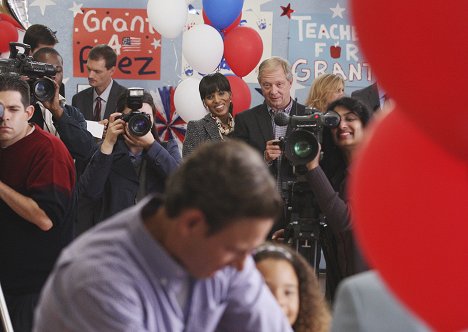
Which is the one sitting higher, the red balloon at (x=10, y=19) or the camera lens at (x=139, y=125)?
the red balloon at (x=10, y=19)

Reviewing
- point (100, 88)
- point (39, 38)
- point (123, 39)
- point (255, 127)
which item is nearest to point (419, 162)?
point (255, 127)

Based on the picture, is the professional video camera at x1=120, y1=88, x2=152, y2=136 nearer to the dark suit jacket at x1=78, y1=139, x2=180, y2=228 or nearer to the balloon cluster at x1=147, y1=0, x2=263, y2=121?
the dark suit jacket at x1=78, y1=139, x2=180, y2=228

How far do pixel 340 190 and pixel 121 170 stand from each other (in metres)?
0.78

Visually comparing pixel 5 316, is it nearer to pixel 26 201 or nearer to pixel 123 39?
pixel 26 201

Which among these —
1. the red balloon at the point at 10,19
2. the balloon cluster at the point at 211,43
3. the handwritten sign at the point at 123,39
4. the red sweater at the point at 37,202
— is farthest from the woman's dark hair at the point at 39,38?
the handwritten sign at the point at 123,39

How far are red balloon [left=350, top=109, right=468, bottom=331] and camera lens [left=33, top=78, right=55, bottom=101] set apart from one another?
225 cm

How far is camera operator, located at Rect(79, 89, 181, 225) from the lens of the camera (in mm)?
2934

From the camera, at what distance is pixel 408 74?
2.92ft

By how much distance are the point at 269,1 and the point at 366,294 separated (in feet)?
15.7

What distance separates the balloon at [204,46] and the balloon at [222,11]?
8cm

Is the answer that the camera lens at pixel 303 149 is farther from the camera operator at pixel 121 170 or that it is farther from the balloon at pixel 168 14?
the balloon at pixel 168 14

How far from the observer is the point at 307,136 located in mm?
2648

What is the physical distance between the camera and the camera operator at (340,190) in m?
2.60

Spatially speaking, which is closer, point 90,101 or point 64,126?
point 64,126
